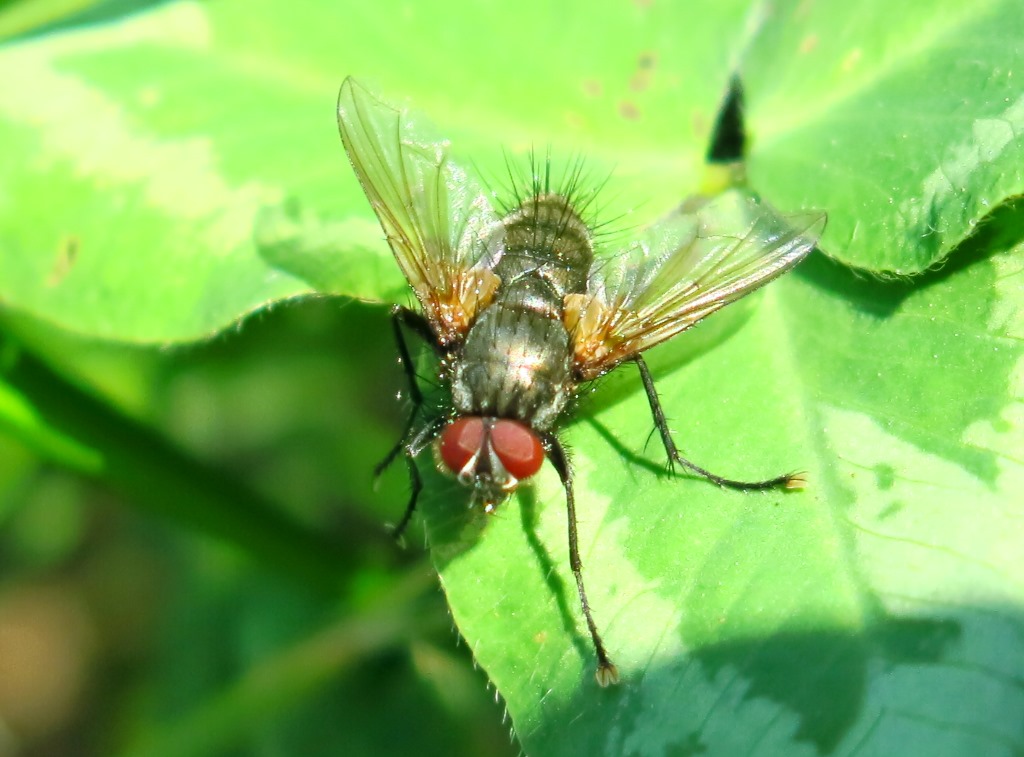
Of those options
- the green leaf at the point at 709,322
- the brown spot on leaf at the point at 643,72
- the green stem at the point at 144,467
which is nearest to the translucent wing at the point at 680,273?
the green leaf at the point at 709,322

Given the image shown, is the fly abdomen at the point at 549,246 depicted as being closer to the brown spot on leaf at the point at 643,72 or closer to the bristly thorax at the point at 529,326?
the bristly thorax at the point at 529,326

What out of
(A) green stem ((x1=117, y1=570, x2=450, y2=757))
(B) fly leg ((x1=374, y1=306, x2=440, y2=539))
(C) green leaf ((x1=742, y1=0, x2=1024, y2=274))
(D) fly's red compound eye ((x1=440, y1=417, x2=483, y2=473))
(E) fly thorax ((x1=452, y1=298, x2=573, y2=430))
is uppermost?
(C) green leaf ((x1=742, y1=0, x2=1024, y2=274))

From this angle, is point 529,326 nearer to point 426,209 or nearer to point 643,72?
point 426,209

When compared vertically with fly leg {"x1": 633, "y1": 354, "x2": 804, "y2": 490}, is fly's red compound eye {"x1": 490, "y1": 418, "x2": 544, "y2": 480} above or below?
below

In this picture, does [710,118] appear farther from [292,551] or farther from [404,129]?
[292,551]

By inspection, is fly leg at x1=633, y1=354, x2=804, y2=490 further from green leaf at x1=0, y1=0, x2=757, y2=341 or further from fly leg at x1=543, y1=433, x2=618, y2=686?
green leaf at x1=0, y1=0, x2=757, y2=341

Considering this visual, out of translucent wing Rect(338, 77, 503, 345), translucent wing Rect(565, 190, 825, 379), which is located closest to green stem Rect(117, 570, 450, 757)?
translucent wing Rect(338, 77, 503, 345)

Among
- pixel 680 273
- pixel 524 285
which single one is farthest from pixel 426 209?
pixel 680 273
